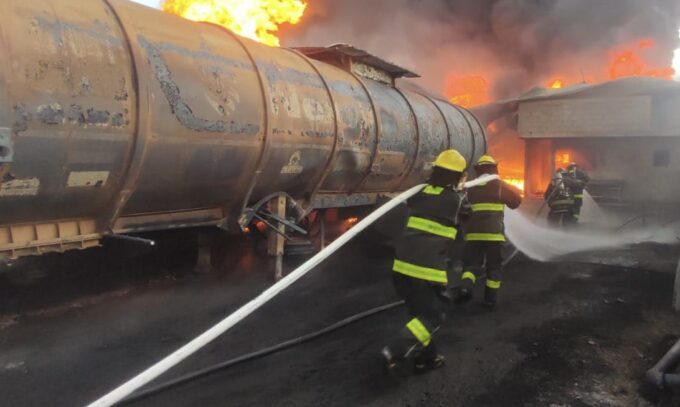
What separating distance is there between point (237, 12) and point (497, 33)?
100ft

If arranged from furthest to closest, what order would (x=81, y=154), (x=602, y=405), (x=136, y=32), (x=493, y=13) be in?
(x=493, y=13) < (x=136, y=32) < (x=81, y=154) < (x=602, y=405)

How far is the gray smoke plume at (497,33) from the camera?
30.6m

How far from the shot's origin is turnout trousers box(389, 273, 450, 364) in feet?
11.1

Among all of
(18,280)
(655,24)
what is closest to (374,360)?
(18,280)

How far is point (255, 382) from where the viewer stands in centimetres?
334

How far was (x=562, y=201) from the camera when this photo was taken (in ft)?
32.4

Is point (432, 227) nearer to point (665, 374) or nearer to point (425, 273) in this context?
point (425, 273)

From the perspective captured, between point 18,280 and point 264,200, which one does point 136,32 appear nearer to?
point 264,200

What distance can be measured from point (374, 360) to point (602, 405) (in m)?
1.62

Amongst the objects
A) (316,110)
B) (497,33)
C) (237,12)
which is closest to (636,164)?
(237,12)

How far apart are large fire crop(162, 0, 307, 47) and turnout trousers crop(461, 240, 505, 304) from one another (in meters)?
5.67

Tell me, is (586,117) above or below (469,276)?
above

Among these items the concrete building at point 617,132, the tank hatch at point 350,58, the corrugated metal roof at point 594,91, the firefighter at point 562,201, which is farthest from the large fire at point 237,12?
the concrete building at point 617,132

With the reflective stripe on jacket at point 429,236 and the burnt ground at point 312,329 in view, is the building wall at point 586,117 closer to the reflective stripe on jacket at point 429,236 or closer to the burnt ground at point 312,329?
the burnt ground at point 312,329
